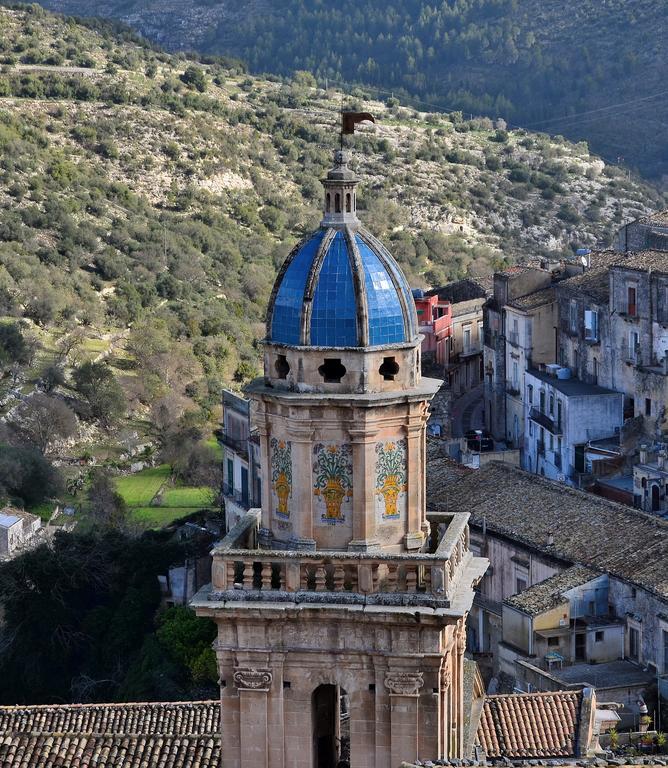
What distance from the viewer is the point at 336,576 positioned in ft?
62.5

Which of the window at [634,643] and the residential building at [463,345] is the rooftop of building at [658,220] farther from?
the window at [634,643]

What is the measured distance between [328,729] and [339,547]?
2.31m

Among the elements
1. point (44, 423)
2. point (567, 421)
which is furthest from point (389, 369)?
point (44, 423)

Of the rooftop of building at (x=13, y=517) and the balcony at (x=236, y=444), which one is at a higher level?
the balcony at (x=236, y=444)

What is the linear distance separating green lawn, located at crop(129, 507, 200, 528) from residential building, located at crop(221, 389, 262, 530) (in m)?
3.51

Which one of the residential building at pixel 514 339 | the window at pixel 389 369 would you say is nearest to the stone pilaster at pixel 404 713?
the window at pixel 389 369

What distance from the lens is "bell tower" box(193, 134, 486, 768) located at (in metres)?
19.1

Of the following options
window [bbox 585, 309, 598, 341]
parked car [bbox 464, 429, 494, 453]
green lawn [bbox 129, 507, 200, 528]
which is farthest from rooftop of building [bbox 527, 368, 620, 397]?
green lawn [bbox 129, 507, 200, 528]

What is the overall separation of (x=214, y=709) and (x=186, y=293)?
47298mm

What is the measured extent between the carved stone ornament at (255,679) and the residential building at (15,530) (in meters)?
31.7

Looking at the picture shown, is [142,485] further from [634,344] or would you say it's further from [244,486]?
[634,344]

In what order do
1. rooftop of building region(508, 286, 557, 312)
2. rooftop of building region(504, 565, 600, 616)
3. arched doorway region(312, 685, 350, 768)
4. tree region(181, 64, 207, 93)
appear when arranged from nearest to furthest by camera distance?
1. arched doorway region(312, 685, 350, 768)
2. rooftop of building region(504, 565, 600, 616)
3. rooftop of building region(508, 286, 557, 312)
4. tree region(181, 64, 207, 93)

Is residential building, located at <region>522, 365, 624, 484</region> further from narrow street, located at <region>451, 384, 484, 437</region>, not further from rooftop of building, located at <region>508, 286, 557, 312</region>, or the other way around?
narrow street, located at <region>451, 384, 484, 437</region>

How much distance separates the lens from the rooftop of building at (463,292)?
228 feet
